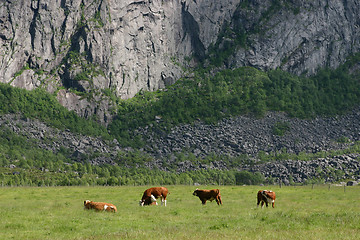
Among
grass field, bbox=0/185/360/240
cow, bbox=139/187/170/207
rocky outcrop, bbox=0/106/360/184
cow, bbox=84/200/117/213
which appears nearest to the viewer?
grass field, bbox=0/185/360/240

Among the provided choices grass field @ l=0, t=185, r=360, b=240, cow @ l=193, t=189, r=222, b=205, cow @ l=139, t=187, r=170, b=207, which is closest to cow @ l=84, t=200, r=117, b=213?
grass field @ l=0, t=185, r=360, b=240

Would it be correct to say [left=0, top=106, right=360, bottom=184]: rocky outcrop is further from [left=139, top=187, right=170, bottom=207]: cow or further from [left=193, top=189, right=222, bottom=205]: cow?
[left=139, top=187, right=170, bottom=207]: cow

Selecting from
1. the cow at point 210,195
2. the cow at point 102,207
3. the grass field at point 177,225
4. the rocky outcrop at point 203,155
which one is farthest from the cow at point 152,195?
the rocky outcrop at point 203,155

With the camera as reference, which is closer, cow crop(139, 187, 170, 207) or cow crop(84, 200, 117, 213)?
cow crop(84, 200, 117, 213)

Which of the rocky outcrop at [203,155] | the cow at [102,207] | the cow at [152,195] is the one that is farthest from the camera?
the rocky outcrop at [203,155]

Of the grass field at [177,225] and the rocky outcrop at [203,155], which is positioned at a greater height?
the rocky outcrop at [203,155]

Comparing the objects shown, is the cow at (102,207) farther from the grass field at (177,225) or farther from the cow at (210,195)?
the cow at (210,195)

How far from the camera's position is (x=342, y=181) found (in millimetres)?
155125

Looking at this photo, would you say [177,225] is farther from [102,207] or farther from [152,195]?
[152,195]

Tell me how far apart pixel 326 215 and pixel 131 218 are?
15289 mm

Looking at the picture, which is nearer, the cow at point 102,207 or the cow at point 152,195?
the cow at point 102,207

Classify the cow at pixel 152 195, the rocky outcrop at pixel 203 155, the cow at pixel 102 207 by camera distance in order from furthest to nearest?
the rocky outcrop at pixel 203 155 < the cow at pixel 152 195 < the cow at pixel 102 207

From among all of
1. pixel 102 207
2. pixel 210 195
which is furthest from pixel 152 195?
pixel 102 207

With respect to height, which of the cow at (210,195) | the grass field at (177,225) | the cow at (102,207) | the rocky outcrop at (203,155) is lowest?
the grass field at (177,225)
